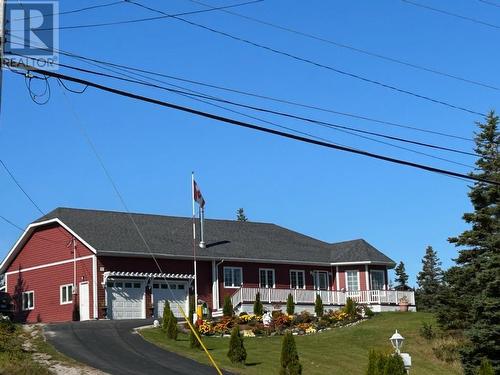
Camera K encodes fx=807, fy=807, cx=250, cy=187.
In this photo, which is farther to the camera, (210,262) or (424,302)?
(424,302)

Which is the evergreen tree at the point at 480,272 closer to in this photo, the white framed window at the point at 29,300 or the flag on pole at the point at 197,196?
the flag on pole at the point at 197,196

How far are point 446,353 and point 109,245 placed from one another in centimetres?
Result: 1895

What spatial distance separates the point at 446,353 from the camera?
34.3 meters

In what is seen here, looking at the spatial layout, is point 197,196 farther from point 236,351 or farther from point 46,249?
point 236,351

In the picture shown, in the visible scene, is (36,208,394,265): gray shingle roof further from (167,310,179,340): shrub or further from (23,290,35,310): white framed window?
(167,310,179,340): shrub

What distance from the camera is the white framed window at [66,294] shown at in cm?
4466

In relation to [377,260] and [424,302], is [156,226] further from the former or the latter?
[424,302]

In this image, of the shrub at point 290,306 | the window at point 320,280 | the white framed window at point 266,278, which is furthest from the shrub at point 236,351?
the window at point 320,280

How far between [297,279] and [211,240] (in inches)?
245

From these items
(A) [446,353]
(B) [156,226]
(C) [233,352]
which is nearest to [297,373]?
(C) [233,352]

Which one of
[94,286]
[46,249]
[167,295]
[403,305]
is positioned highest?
[46,249]

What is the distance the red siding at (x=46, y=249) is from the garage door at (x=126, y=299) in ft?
7.89

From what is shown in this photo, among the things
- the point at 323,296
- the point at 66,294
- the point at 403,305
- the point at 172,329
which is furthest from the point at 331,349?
the point at 66,294

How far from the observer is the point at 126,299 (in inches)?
1721
